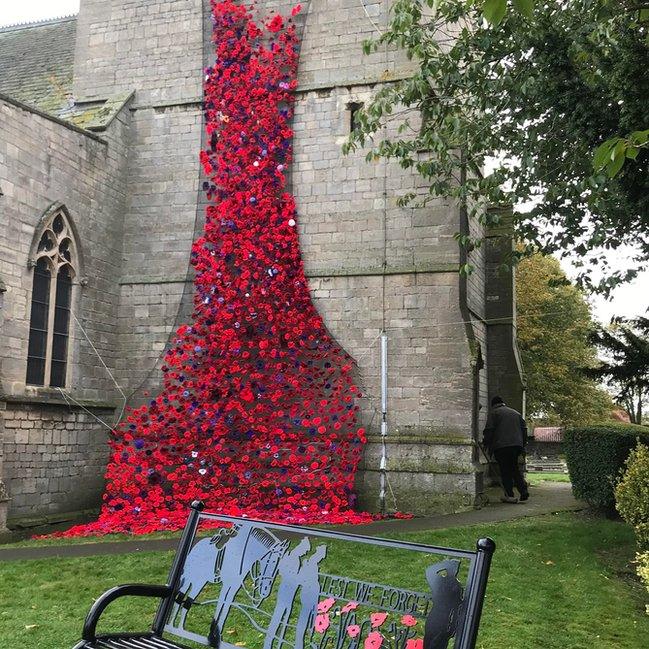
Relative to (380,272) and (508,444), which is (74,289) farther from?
(508,444)

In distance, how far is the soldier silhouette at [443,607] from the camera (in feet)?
9.24

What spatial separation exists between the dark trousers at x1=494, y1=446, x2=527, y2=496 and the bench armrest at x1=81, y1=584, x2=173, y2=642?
31.5ft

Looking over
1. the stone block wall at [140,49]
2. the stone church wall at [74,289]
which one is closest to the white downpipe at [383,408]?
the stone church wall at [74,289]

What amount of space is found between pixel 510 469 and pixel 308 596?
9.93 m

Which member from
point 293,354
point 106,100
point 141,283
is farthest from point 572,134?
point 106,100

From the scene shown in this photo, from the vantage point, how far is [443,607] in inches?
113

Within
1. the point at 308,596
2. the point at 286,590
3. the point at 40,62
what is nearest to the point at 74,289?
the point at 40,62

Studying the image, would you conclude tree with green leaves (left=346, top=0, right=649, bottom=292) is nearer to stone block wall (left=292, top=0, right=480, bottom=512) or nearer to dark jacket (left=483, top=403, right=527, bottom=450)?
stone block wall (left=292, top=0, right=480, bottom=512)

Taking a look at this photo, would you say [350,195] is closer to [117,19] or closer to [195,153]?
[195,153]

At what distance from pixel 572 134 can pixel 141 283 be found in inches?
324

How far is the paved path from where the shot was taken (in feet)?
27.5

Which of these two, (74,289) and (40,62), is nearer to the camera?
(74,289)

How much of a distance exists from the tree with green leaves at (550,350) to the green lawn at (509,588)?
64.5 ft

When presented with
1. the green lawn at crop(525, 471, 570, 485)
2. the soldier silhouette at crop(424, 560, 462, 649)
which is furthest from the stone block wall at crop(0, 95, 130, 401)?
the green lawn at crop(525, 471, 570, 485)
